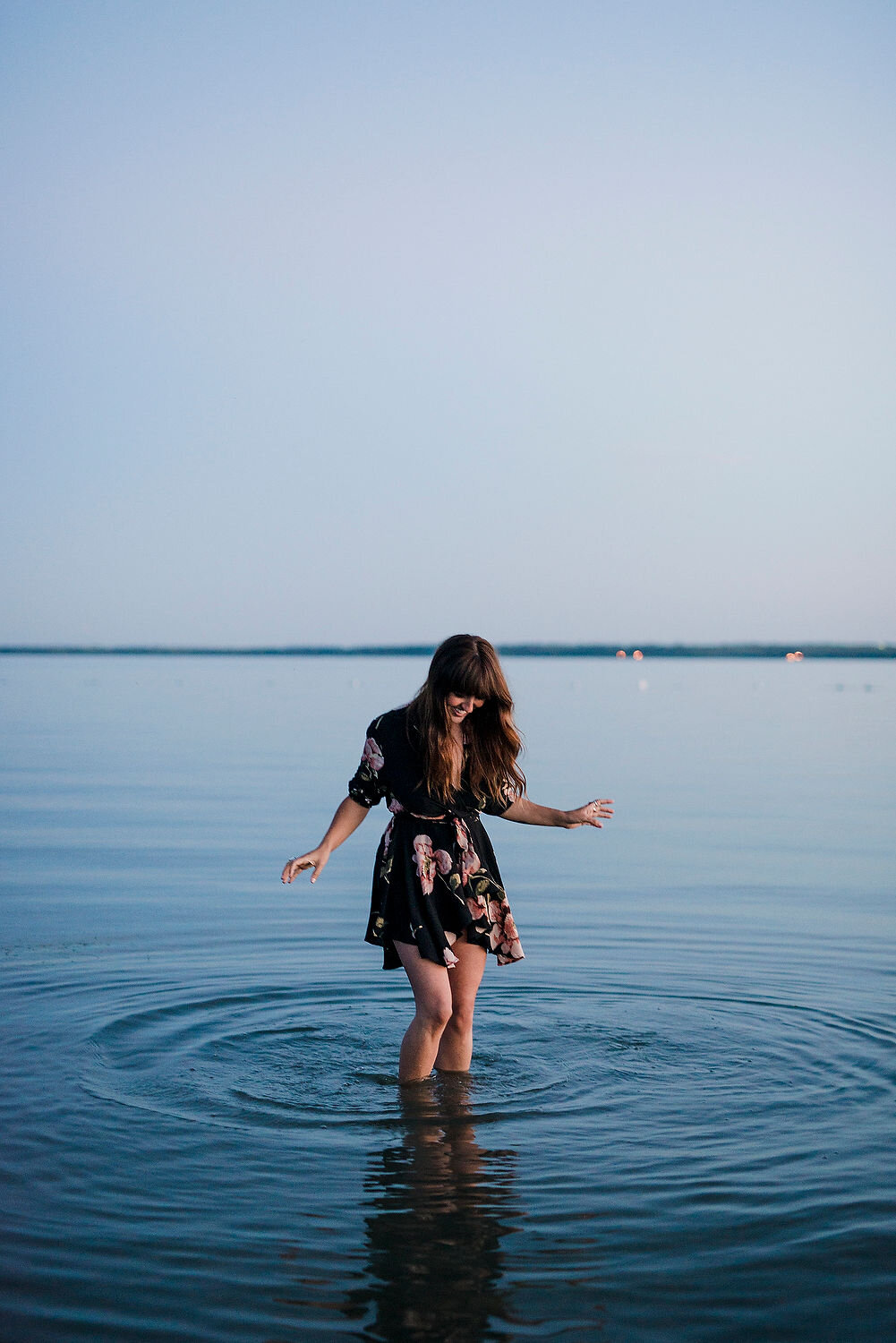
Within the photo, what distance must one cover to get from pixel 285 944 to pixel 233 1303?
232 inches

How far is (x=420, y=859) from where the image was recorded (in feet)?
20.0

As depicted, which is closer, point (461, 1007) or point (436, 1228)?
point (436, 1228)

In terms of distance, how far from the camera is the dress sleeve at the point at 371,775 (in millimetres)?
6062

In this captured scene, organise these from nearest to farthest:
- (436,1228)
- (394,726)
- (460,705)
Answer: (436,1228) < (460,705) < (394,726)

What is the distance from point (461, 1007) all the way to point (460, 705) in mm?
1460

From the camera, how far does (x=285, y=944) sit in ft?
33.2

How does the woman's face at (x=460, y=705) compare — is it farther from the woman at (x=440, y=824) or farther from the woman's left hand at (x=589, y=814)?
the woman's left hand at (x=589, y=814)

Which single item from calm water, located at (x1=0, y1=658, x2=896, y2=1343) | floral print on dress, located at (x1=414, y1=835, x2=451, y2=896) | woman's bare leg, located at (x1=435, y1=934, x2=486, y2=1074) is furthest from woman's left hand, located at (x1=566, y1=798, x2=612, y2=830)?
calm water, located at (x1=0, y1=658, x2=896, y2=1343)

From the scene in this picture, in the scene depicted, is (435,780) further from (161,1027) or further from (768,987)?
(768,987)

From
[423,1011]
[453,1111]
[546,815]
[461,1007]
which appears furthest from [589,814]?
[453,1111]

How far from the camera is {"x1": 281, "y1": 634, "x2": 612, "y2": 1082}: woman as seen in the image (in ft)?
19.4

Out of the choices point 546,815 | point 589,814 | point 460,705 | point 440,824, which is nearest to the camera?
point 460,705

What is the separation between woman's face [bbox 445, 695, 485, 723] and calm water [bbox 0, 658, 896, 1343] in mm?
1788

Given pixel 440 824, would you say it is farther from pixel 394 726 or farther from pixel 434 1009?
pixel 434 1009
